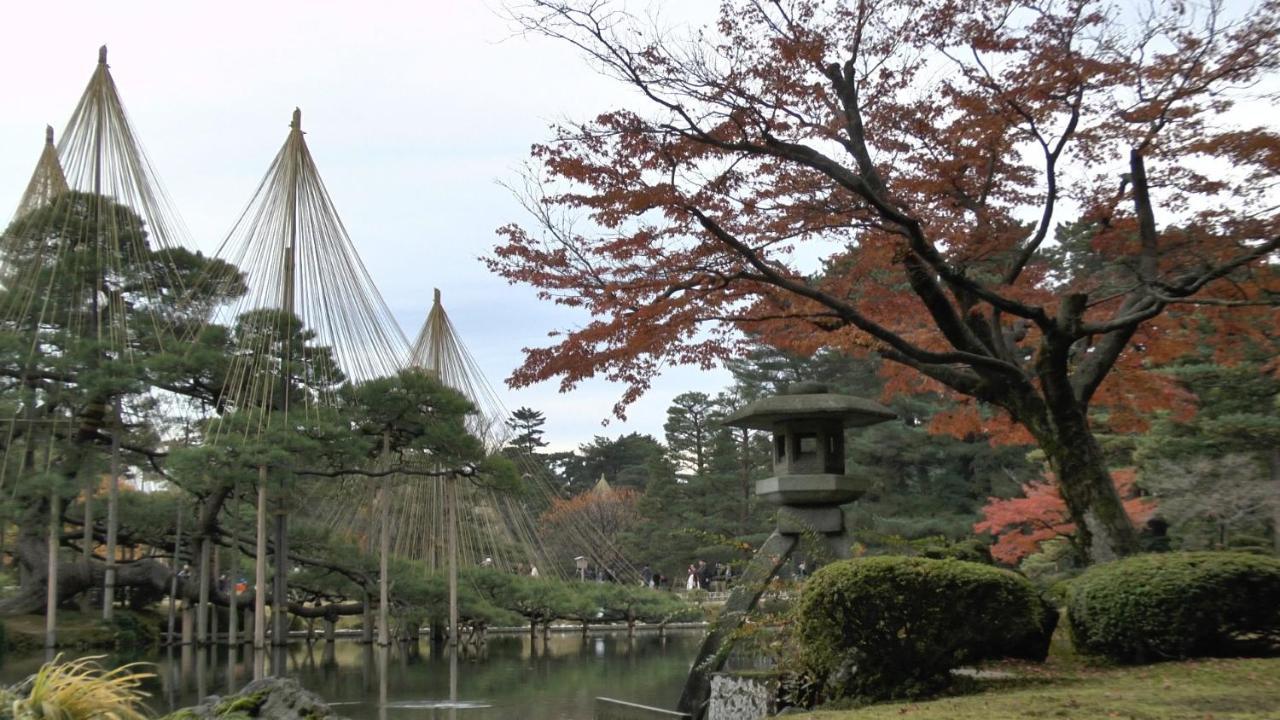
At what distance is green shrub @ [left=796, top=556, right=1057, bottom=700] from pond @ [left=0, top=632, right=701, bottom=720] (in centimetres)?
462

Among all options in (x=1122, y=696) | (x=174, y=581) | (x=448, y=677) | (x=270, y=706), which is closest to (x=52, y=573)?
(x=174, y=581)

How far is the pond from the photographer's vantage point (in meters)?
10.9

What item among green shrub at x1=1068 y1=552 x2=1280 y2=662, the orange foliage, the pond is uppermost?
the orange foliage

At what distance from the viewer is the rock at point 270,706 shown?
6.37 meters

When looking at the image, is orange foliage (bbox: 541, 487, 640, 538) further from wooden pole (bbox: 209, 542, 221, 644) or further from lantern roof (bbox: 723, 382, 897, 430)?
lantern roof (bbox: 723, 382, 897, 430)

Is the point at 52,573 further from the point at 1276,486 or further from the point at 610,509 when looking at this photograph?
the point at 610,509

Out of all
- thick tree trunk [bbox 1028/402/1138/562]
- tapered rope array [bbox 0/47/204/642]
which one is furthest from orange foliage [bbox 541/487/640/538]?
thick tree trunk [bbox 1028/402/1138/562]

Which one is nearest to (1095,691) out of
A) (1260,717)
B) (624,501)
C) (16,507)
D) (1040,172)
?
(1260,717)

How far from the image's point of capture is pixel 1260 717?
4289mm

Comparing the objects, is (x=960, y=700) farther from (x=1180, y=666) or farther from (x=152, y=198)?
(x=152, y=198)

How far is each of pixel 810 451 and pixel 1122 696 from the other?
4130mm

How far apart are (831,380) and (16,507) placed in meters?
19.0

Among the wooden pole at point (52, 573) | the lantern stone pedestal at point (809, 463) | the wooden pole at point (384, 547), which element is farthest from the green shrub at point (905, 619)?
the wooden pole at point (52, 573)

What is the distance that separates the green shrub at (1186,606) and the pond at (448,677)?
529 cm
